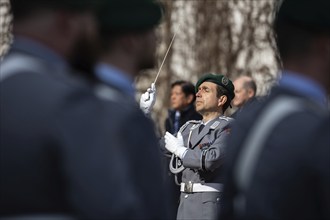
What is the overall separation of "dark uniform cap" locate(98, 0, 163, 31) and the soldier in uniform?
529 centimetres

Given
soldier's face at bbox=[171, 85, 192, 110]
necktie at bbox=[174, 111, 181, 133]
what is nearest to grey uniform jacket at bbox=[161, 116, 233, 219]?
necktie at bbox=[174, 111, 181, 133]

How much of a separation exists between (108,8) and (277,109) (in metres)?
0.65

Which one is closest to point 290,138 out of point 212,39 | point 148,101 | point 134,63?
point 134,63

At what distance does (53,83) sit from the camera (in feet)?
14.2

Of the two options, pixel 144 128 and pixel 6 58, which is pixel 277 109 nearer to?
pixel 144 128

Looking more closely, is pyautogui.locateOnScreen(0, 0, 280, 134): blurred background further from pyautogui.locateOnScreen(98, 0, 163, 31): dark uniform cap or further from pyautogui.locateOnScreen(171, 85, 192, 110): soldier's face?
pyautogui.locateOnScreen(98, 0, 163, 31): dark uniform cap

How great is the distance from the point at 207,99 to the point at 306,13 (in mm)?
5878

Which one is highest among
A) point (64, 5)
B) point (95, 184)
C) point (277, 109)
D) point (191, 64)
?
point (191, 64)

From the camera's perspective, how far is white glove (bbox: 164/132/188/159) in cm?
1022

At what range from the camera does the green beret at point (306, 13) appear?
4.63 meters

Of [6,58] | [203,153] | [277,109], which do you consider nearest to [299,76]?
[277,109]

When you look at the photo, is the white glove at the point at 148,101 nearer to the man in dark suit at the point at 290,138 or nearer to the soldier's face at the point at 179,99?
the soldier's face at the point at 179,99

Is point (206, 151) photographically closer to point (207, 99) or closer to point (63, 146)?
point (207, 99)

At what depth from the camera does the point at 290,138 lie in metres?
4.45
